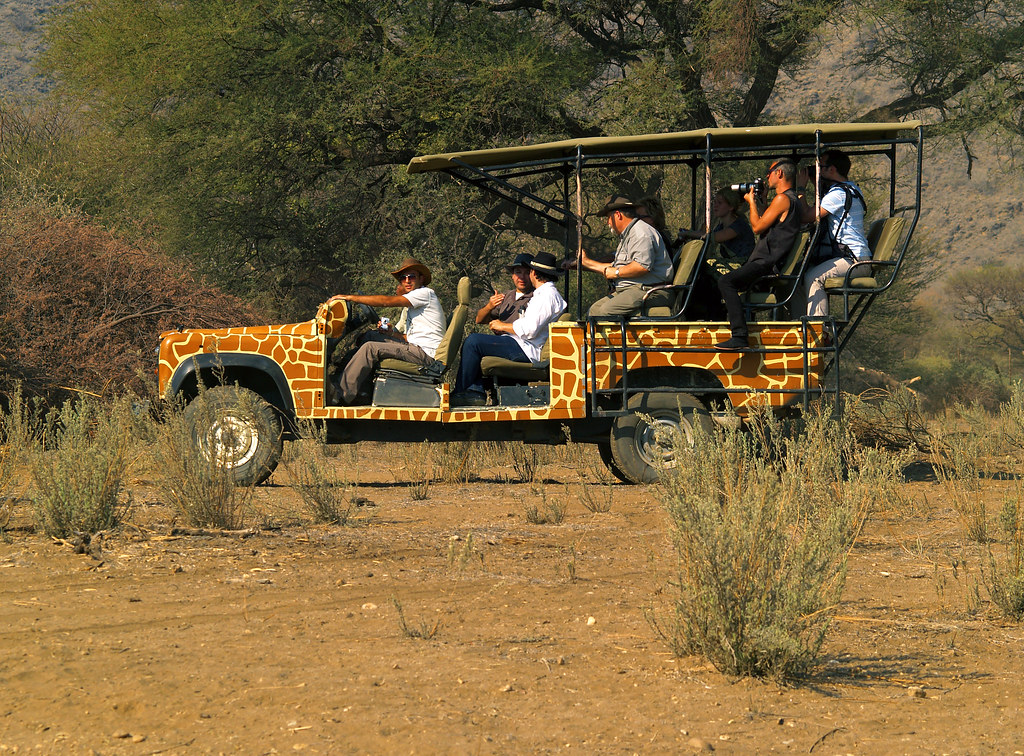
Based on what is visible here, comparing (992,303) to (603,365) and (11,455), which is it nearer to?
(603,365)

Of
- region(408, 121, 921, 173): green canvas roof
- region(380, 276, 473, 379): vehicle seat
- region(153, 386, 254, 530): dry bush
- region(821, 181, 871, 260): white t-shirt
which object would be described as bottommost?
region(153, 386, 254, 530): dry bush

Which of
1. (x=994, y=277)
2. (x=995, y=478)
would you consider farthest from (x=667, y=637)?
(x=994, y=277)

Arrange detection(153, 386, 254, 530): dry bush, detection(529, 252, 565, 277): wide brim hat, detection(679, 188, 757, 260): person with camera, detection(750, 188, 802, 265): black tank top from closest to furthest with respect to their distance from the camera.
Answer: detection(153, 386, 254, 530): dry bush → detection(750, 188, 802, 265): black tank top → detection(529, 252, 565, 277): wide brim hat → detection(679, 188, 757, 260): person with camera

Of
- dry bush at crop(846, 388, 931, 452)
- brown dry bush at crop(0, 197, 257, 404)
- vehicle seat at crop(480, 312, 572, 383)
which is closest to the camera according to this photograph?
vehicle seat at crop(480, 312, 572, 383)

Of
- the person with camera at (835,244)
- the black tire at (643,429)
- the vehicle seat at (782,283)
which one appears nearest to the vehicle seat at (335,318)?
the black tire at (643,429)

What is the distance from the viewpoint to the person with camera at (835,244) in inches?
361

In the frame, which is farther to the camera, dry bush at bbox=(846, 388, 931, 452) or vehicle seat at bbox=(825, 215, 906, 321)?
dry bush at bbox=(846, 388, 931, 452)

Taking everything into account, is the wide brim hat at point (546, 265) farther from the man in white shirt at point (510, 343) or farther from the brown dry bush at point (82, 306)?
the brown dry bush at point (82, 306)

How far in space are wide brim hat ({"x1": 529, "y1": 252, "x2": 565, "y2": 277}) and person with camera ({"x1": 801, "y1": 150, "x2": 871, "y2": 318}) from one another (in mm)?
1998

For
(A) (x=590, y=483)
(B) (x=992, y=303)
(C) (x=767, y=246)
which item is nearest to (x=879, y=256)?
(C) (x=767, y=246)

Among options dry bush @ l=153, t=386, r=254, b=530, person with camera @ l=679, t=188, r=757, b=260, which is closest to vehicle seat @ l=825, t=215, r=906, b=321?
person with camera @ l=679, t=188, r=757, b=260

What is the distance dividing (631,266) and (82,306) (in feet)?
22.0

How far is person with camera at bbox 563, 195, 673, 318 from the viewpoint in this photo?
9.20 m

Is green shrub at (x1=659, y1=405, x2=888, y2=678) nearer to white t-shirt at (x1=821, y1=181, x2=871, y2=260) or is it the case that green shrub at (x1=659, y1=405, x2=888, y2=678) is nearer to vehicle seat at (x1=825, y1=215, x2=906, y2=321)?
vehicle seat at (x1=825, y1=215, x2=906, y2=321)
